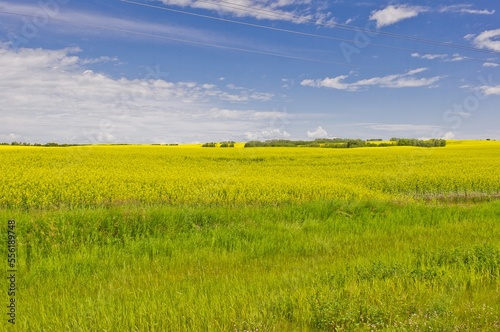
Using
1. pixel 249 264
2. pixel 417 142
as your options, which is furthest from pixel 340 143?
pixel 249 264

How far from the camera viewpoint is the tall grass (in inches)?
169

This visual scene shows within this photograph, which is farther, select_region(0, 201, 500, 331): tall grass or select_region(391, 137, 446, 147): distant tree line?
select_region(391, 137, 446, 147): distant tree line

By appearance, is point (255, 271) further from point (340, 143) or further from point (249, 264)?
point (340, 143)

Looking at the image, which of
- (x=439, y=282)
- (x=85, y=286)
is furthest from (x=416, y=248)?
(x=85, y=286)

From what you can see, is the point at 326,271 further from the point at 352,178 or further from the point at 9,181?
the point at 352,178

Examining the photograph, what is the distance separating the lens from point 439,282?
541 cm

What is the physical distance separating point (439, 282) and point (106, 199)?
46.2ft

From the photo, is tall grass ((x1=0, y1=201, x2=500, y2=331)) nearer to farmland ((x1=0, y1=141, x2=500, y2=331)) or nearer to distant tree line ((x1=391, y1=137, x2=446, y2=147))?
farmland ((x1=0, y1=141, x2=500, y2=331))

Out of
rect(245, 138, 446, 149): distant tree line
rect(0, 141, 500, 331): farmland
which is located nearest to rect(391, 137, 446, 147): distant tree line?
rect(245, 138, 446, 149): distant tree line

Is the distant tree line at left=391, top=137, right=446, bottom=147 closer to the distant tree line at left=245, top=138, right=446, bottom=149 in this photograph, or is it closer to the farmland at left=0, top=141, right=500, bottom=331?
the distant tree line at left=245, top=138, right=446, bottom=149

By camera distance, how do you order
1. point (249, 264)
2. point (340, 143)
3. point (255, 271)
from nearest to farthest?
1. point (255, 271)
2. point (249, 264)
3. point (340, 143)

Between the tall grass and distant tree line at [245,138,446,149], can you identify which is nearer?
the tall grass

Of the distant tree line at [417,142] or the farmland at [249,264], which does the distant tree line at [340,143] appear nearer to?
the distant tree line at [417,142]

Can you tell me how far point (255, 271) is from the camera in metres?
6.77
